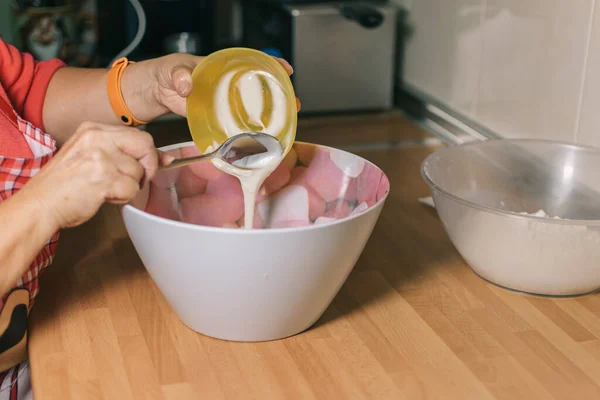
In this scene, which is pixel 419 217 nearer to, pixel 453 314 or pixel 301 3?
pixel 453 314

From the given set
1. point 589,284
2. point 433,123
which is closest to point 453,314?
point 589,284

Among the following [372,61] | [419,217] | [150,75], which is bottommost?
[419,217]

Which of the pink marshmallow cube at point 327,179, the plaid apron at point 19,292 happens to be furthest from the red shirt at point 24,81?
the pink marshmallow cube at point 327,179

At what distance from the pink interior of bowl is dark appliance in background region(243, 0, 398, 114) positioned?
0.55m

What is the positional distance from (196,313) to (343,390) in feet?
0.57

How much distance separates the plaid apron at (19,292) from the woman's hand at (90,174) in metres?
0.08

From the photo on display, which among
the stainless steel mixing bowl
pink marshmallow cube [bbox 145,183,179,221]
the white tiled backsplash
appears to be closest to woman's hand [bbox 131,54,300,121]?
pink marshmallow cube [bbox 145,183,179,221]

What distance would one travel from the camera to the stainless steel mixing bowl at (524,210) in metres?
0.86

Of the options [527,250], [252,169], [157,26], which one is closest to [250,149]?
[252,169]

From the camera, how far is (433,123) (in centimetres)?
150

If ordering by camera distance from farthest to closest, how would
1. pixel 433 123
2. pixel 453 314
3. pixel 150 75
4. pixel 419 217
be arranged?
1. pixel 433 123
2. pixel 419 217
3. pixel 150 75
4. pixel 453 314

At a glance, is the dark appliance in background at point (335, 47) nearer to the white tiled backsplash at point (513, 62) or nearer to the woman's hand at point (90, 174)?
the white tiled backsplash at point (513, 62)

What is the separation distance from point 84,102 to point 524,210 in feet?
2.01

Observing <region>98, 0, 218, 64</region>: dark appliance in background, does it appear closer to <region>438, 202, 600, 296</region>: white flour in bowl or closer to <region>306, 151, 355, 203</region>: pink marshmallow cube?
<region>306, 151, 355, 203</region>: pink marshmallow cube
